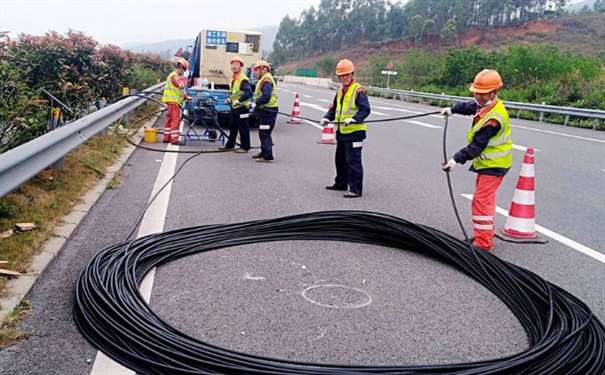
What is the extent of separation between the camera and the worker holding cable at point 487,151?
17.7 feet

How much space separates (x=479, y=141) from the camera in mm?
5438

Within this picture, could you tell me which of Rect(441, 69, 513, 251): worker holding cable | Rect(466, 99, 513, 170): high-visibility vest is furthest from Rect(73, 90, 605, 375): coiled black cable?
Rect(466, 99, 513, 170): high-visibility vest

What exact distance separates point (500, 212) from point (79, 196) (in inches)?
189

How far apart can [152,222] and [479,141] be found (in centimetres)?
318

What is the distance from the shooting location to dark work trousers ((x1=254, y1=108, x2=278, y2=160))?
973 cm

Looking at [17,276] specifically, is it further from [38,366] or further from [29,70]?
[29,70]

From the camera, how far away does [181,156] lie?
32.7 feet

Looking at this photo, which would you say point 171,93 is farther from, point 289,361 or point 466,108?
point 289,361

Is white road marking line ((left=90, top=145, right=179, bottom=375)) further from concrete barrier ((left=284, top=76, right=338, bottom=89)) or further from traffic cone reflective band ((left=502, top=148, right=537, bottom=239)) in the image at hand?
concrete barrier ((left=284, top=76, right=338, bottom=89))

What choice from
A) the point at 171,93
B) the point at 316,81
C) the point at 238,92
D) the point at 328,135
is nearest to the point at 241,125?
the point at 238,92

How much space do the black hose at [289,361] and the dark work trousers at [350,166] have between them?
70.7 inches

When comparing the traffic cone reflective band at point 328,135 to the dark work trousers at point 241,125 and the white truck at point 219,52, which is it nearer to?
the dark work trousers at point 241,125

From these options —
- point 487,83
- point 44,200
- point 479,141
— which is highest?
point 487,83

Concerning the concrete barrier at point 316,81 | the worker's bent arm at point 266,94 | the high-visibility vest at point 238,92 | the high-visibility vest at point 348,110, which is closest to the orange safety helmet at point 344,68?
the high-visibility vest at point 348,110
